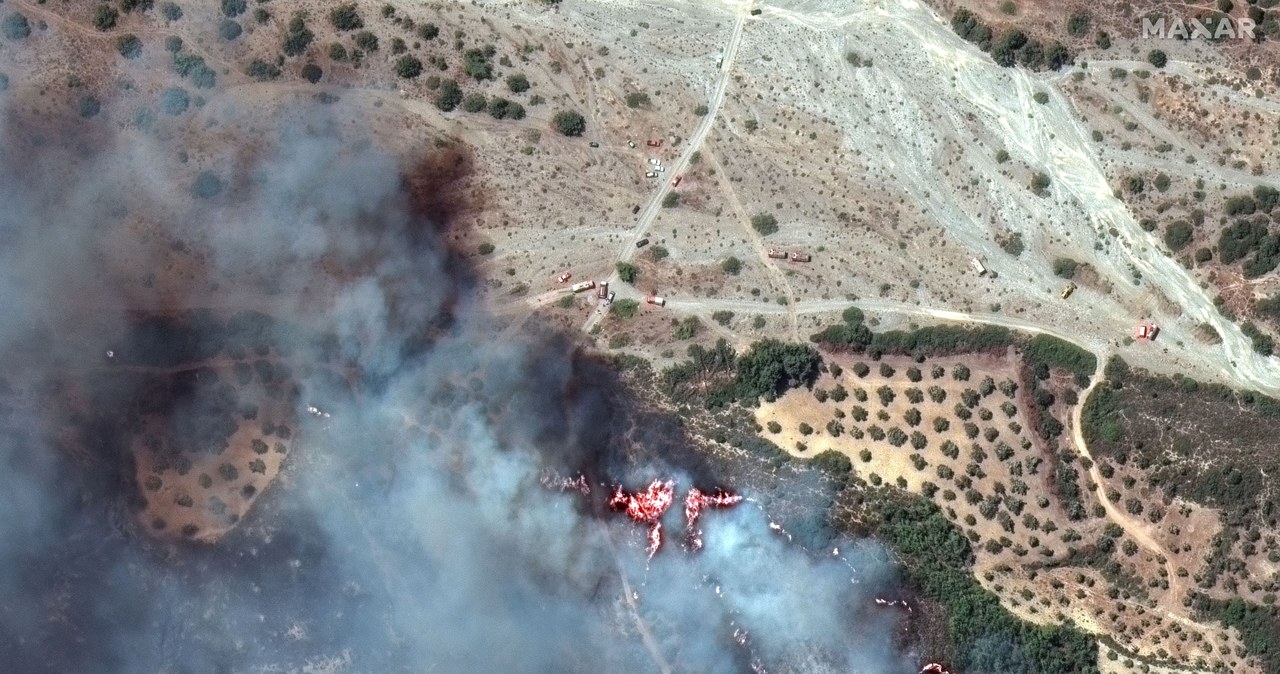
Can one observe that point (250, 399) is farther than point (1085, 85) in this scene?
No

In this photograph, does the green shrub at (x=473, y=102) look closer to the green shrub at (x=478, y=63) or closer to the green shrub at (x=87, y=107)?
the green shrub at (x=478, y=63)

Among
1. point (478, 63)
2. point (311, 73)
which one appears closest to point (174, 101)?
point (311, 73)

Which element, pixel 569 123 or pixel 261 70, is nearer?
pixel 261 70

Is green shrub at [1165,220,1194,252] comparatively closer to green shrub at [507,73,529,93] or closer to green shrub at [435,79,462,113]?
green shrub at [507,73,529,93]

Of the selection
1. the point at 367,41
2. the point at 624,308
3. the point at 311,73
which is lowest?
the point at 624,308

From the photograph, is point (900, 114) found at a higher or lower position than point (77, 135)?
higher

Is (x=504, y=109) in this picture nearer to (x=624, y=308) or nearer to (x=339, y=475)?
(x=624, y=308)

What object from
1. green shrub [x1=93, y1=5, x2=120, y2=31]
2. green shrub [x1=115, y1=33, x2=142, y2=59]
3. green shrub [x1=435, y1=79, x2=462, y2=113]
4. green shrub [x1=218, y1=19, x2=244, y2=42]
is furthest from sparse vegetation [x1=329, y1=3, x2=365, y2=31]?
green shrub [x1=93, y1=5, x2=120, y2=31]

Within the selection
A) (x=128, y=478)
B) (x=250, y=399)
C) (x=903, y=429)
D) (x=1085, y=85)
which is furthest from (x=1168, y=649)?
(x=128, y=478)

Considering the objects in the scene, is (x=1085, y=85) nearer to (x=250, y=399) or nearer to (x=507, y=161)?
(x=507, y=161)
